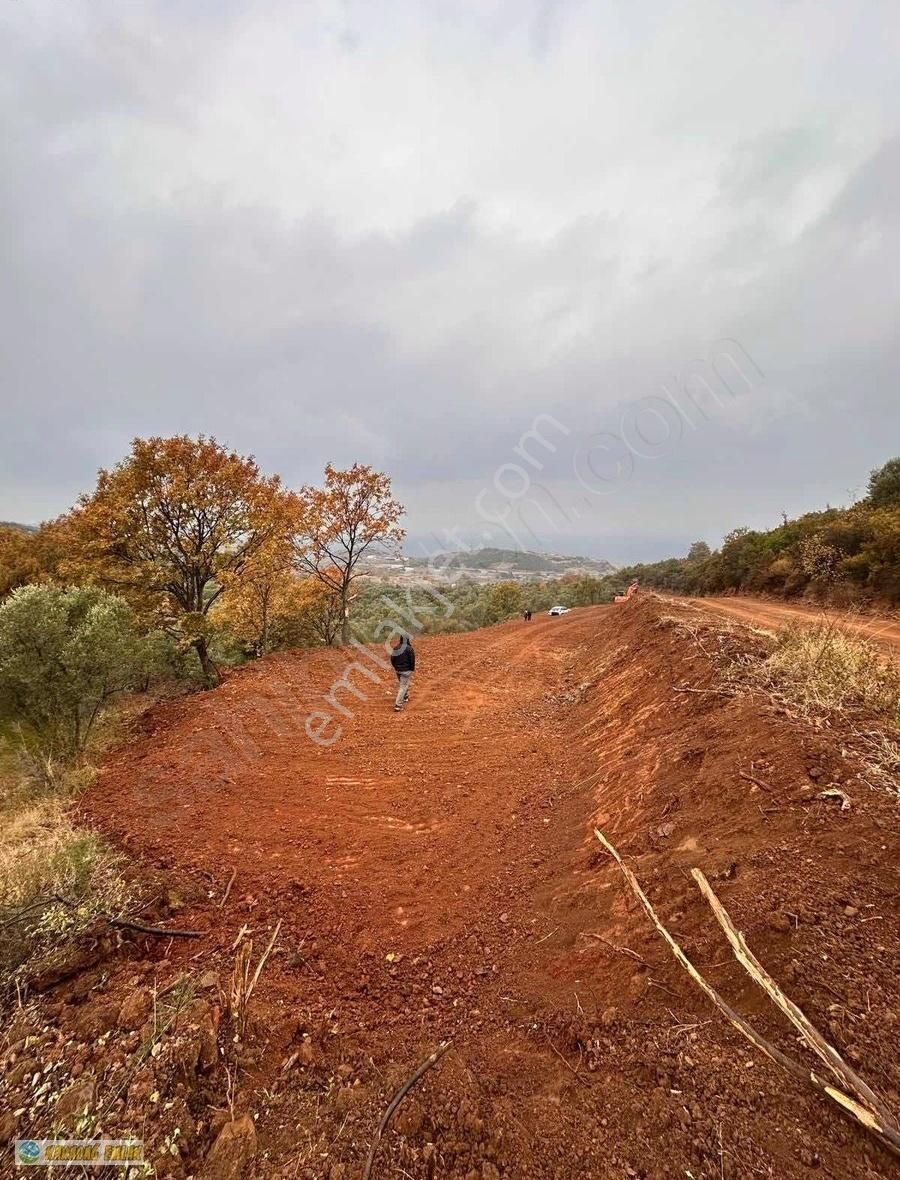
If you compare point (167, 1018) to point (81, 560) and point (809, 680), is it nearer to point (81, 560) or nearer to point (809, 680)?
point (809, 680)

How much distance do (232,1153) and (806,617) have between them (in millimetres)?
15412

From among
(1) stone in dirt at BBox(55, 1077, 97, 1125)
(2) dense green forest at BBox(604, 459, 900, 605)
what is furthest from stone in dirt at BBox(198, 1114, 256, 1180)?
(2) dense green forest at BBox(604, 459, 900, 605)

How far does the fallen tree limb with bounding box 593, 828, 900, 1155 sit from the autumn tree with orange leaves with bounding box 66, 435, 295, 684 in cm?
1271

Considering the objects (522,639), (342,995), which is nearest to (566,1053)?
(342,995)

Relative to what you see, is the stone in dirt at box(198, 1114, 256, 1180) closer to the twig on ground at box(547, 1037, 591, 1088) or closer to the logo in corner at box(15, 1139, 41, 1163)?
the logo in corner at box(15, 1139, 41, 1163)

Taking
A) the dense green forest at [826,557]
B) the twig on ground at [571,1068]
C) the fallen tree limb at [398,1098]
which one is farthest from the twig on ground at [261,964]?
the dense green forest at [826,557]

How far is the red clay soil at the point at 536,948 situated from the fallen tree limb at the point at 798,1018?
0.26 ft

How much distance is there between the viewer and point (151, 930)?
3.94 metres

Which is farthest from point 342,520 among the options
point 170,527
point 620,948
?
point 620,948

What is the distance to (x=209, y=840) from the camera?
5707 millimetres

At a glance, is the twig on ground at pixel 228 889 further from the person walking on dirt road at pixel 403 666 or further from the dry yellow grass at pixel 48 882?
the person walking on dirt road at pixel 403 666

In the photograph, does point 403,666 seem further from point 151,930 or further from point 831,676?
point 831,676

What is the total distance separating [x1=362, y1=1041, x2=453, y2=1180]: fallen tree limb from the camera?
2.24 meters

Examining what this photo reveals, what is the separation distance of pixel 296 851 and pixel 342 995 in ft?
7.44
